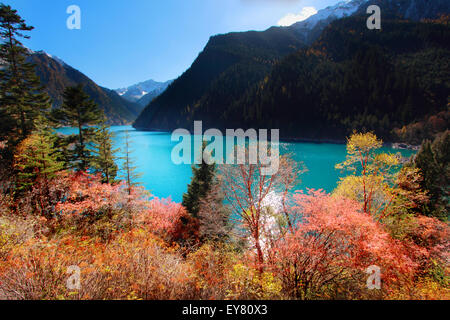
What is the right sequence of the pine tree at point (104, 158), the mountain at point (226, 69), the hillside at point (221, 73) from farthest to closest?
the hillside at point (221, 73)
the mountain at point (226, 69)
the pine tree at point (104, 158)

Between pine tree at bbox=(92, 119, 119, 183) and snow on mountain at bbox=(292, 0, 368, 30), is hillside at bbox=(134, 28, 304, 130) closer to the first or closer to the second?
snow on mountain at bbox=(292, 0, 368, 30)

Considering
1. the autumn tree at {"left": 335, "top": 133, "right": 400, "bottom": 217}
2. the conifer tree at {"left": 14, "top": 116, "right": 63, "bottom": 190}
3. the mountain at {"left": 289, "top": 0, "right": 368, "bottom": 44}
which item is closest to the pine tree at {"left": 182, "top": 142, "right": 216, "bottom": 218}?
the conifer tree at {"left": 14, "top": 116, "right": 63, "bottom": 190}

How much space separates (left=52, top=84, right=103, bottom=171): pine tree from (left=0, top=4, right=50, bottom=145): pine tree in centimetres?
202

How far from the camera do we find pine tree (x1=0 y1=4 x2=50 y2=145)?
13.2m

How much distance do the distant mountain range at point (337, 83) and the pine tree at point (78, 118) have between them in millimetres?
82701

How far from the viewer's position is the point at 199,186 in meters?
15.7

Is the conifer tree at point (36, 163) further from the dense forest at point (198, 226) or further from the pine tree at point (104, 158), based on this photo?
the pine tree at point (104, 158)

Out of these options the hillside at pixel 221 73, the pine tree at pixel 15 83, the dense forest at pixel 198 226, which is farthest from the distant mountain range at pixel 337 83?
the pine tree at pixel 15 83

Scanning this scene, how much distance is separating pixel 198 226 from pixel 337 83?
10309 cm

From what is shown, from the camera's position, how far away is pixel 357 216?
26.3ft

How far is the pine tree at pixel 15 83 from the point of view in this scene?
43.3 feet

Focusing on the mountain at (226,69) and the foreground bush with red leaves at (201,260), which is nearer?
the foreground bush with red leaves at (201,260)

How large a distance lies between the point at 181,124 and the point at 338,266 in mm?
139914

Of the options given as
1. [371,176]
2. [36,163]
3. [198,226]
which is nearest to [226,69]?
[198,226]
